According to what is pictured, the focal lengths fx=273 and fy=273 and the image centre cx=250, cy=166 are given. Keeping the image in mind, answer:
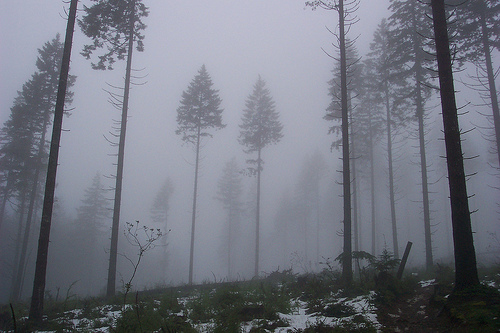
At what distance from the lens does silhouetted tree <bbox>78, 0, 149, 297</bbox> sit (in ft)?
45.6

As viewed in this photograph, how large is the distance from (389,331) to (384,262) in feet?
13.3

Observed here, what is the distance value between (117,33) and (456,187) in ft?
55.1

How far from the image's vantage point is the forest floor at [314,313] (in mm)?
5359

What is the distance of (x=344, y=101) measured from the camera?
11672mm

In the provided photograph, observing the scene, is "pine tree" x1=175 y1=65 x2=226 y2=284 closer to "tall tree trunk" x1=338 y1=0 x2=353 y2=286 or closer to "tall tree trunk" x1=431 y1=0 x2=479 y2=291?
"tall tree trunk" x1=338 y1=0 x2=353 y2=286

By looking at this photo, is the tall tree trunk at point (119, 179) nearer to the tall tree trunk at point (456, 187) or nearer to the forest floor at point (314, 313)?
Result: the forest floor at point (314, 313)

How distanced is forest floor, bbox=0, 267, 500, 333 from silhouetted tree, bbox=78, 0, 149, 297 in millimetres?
6825

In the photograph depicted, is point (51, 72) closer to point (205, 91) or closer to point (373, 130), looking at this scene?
point (205, 91)

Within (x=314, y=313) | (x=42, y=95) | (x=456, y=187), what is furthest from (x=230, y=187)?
(x=456, y=187)

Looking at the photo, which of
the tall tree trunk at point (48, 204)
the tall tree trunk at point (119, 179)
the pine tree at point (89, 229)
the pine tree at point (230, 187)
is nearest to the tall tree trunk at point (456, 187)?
the tall tree trunk at point (48, 204)

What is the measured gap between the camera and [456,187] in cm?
667

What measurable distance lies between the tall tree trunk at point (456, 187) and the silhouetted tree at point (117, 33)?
518 inches

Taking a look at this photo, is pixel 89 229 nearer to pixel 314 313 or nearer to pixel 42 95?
pixel 42 95

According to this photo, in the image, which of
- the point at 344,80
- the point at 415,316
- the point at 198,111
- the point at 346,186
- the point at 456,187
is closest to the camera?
the point at 415,316
